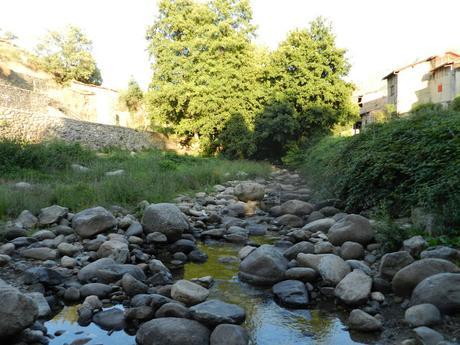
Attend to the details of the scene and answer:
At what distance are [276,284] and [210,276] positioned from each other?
3.02 ft

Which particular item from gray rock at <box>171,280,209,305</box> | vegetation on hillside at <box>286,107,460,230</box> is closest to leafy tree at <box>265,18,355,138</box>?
vegetation on hillside at <box>286,107,460,230</box>

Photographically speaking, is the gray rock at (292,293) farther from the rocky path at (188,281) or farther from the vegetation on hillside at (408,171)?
the vegetation on hillside at (408,171)

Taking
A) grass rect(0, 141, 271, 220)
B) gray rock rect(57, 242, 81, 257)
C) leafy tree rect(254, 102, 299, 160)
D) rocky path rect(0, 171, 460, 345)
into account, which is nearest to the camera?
rocky path rect(0, 171, 460, 345)

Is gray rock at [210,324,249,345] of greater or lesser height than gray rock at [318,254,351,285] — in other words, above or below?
below

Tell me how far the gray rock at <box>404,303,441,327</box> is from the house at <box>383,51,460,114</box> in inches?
1031

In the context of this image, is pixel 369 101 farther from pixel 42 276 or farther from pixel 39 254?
pixel 42 276

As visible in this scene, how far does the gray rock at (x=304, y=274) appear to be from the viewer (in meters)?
5.23

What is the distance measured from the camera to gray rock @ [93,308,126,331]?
413cm

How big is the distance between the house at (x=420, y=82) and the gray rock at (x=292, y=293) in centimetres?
2577

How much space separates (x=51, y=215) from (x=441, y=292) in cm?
639

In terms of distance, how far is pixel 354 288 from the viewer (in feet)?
15.3

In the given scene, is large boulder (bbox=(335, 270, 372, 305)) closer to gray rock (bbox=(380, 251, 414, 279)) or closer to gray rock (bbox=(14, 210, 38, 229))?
gray rock (bbox=(380, 251, 414, 279))

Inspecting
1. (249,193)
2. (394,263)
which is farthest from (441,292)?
(249,193)

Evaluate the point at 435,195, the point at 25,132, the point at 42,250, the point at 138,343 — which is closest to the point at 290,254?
the point at 435,195
